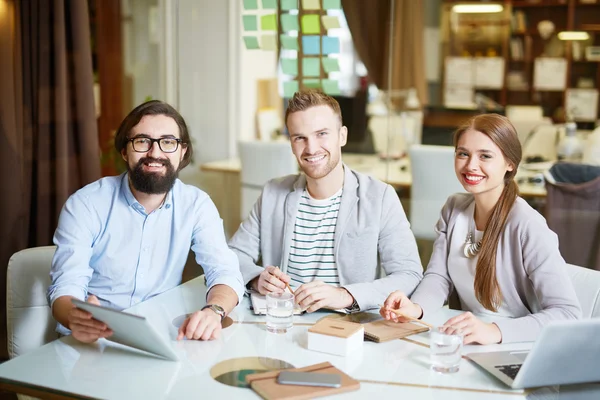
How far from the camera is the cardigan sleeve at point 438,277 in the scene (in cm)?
206

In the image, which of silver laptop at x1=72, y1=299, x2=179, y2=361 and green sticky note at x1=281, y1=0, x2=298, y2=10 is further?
green sticky note at x1=281, y1=0, x2=298, y2=10

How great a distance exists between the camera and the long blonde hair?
2.03 metres

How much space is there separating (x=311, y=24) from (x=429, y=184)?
3.76ft

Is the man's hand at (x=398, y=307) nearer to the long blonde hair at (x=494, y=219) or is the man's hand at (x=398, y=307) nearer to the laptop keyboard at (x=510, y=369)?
the long blonde hair at (x=494, y=219)

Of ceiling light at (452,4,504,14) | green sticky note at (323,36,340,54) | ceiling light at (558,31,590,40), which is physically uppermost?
ceiling light at (452,4,504,14)

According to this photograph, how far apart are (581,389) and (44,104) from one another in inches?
112

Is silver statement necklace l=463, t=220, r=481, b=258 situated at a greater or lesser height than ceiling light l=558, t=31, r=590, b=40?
lesser

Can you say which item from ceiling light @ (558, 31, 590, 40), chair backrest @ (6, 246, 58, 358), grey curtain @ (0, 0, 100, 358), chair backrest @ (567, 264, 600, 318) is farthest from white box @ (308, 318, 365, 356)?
ceiling light @ (558, 31, 590, 40)

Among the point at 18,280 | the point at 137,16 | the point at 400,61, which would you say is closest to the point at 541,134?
the point at 400,61

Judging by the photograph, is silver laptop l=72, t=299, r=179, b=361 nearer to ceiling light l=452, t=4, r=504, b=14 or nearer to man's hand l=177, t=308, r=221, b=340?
man's hand l=177, t=308, r=221, b=340

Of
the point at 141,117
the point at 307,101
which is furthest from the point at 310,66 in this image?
the point at 141,117

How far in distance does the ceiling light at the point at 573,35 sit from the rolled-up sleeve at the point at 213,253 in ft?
15.8

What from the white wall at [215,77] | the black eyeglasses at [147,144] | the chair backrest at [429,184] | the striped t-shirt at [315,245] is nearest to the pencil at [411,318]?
the striped t-shirt at [315,245]

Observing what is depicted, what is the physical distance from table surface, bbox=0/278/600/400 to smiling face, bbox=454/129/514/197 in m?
0.49
